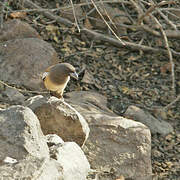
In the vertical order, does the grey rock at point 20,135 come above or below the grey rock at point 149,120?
above

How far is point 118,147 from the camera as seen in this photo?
5.71 meters

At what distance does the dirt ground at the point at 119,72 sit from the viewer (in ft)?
24.8

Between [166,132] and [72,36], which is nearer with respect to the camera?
[166,132]

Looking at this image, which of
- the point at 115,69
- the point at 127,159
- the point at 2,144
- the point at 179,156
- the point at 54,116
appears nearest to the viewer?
the point at 2,144

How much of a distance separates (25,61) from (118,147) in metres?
2.47

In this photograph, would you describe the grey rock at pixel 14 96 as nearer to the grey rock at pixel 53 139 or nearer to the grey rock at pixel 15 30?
the grey rock at pixel 15 30

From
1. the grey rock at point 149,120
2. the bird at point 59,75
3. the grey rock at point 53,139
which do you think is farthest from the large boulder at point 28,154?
the grey rock at point 149,120

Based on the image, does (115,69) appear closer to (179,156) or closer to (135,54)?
(135,54)

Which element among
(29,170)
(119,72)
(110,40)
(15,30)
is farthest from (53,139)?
(110,40)

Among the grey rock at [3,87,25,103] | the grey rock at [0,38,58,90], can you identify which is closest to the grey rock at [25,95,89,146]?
the grey rock at [3,87,25,103]

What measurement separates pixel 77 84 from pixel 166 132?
5.89 ft

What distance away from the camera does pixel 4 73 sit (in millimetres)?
7113

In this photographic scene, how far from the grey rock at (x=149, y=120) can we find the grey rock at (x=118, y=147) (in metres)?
1.16

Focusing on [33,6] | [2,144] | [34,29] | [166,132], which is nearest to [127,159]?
[166,132]
